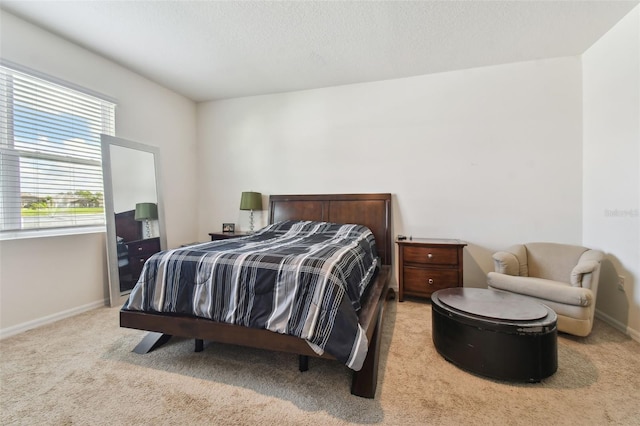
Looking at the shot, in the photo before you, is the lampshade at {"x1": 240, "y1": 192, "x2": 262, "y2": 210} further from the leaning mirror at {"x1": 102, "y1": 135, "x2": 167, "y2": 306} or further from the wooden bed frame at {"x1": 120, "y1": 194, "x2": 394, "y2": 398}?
the wooden bed frame at {"x1": 120, "y1": 194, "x2": 394, "y2": 398}

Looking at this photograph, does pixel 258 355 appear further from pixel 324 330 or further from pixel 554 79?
pixel 554 79

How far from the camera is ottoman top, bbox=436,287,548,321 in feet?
5.52

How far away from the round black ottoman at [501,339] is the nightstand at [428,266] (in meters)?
1.04

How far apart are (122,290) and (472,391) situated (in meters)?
3.45

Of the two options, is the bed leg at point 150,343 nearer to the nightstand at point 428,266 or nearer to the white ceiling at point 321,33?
the nightstand at point 428,266

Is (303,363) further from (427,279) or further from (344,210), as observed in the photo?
(344,210)

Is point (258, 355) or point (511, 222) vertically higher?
point (511, 222)

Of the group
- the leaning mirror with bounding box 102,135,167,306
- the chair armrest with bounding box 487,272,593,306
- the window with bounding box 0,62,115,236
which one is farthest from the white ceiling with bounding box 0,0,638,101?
the chair armrest with bounding box 487,272,593,306

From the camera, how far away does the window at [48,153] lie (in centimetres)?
237

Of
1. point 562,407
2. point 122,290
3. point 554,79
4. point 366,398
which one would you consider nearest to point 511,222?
point 554,79

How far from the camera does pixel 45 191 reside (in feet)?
8.54

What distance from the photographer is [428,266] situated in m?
2.99

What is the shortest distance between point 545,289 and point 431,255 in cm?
99

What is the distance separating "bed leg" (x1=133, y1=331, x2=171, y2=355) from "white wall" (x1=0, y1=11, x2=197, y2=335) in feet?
4.26
